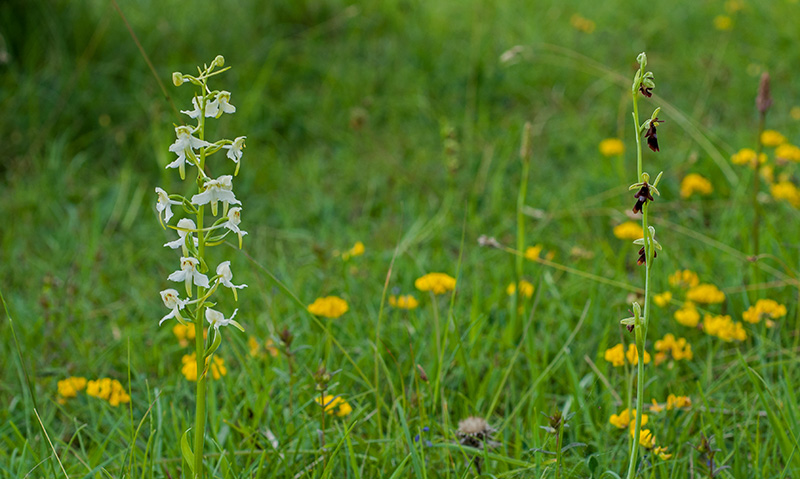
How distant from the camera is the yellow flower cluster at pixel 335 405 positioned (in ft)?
5.03

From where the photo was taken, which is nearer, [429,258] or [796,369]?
[796,369]

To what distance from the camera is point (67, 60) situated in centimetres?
380

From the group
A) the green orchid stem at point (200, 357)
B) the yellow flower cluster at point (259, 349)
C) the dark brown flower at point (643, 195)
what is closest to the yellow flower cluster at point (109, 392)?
the yellow flower cluster at point (259, 349)

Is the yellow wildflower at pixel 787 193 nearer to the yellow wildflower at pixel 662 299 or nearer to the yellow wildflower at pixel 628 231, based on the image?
the yellow wildflower at pixel 628 231

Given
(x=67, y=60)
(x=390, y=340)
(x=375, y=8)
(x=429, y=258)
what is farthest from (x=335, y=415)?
(x=375, y=8)

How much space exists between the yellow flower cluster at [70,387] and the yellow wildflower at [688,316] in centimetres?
159

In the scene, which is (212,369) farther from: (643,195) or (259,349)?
(643,195)

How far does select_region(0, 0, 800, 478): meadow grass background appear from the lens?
1632 millimetres

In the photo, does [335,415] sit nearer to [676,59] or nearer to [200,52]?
[200,52]

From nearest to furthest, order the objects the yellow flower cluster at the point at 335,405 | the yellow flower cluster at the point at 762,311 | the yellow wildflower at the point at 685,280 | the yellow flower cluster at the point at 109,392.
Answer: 1. the yellow flower cluster at the point at 335,405
2. the yellow flower cluster at the point at 109,392
3. the yellow flower cluster at the point at 762,311
4. the yellow wildflower at the point at 685,280

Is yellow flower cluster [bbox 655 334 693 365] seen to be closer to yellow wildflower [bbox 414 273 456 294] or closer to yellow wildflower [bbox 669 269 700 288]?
yellow wildflower [bbox 669 269 700 288]

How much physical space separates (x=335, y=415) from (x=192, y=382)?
0.48 meters

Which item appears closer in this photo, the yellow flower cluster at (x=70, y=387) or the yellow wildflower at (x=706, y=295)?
the yellow flower cluster at (x=70, y=387)

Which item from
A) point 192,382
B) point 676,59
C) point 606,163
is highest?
point 676,59
